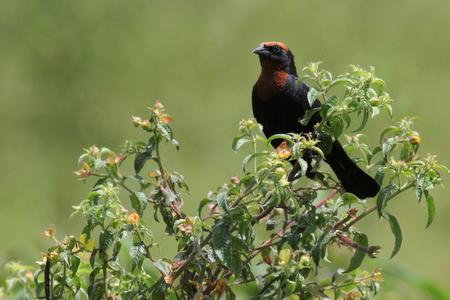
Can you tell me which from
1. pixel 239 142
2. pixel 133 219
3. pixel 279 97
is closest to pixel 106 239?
pixel 133 219

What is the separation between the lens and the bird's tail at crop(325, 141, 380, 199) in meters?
2.12

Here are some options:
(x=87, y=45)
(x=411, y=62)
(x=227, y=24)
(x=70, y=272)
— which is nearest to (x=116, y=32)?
(x=87, y=45)

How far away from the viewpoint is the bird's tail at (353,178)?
2.12 metres

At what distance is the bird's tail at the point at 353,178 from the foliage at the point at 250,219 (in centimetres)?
21

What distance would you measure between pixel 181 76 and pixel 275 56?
11.4 ft

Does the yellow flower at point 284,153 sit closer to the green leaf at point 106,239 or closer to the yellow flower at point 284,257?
the yellow flower at point 284,257

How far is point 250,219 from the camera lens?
5.65 ft

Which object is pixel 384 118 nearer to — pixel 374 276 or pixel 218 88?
pixel 218 88

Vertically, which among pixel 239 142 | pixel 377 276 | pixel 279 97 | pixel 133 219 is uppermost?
pixel 279 97

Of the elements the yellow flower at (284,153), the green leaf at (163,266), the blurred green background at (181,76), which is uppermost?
the blurred green background at (181,76)

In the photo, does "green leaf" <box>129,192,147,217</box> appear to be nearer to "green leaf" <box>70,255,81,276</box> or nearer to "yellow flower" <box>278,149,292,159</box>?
"green leaf" <box>70,255,81,276</box>

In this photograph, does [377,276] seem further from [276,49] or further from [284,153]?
[276,49]

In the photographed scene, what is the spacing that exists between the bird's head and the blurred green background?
2.45m

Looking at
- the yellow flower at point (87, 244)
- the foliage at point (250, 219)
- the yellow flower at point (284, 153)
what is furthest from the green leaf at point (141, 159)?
the yellow flower at point (284, 153)
